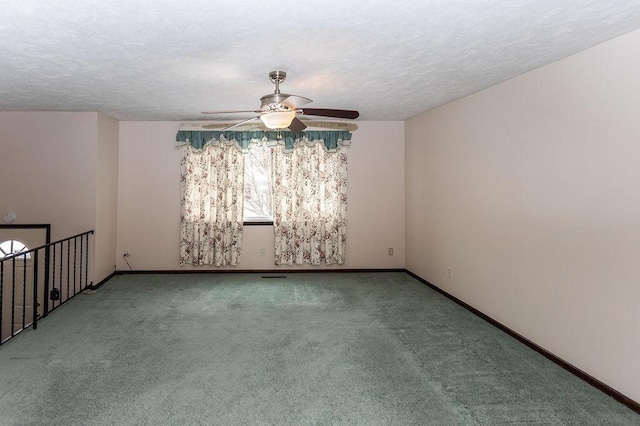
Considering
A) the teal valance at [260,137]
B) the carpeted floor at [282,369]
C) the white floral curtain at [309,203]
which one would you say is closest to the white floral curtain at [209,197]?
the teal valance at [260,137]

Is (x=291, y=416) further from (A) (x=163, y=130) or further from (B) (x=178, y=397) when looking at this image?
(A) (x=163, y=130)

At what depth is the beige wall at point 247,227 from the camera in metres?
5.79

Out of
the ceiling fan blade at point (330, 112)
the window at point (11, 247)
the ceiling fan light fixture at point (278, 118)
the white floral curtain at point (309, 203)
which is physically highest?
the ceiling fan blade at point (330, 112)

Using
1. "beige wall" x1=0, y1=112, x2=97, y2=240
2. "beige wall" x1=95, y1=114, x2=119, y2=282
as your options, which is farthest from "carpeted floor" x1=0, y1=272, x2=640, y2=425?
"beige wall" x1=0, y1=112, x2=97, y2=240

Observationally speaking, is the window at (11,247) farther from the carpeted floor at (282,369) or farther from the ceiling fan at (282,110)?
the ceiling fan at (282,110)

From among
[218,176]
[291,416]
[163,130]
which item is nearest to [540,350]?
[291,416]

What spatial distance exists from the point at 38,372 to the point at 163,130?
3.95m

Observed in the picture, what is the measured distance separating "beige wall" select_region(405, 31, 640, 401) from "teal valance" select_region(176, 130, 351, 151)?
6.04 ft

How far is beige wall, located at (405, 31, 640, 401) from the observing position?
2406mm

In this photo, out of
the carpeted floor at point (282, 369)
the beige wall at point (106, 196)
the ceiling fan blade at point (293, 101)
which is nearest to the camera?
the carpeted floor at point (282, 369)

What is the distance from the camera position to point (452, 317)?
3930 mm

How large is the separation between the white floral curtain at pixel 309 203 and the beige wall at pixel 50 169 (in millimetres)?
2549

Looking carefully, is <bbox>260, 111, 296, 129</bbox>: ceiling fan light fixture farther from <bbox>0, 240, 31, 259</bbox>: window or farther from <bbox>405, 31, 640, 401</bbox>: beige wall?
<bbox>0, 240, 31, 259</bbox>: window

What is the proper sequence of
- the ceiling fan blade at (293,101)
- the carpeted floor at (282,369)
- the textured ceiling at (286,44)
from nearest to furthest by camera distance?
1. the textured ceiling at (286,44)
2. the carpeted floor at (282,369)
3. the ceiling fan blade at (293,101)
